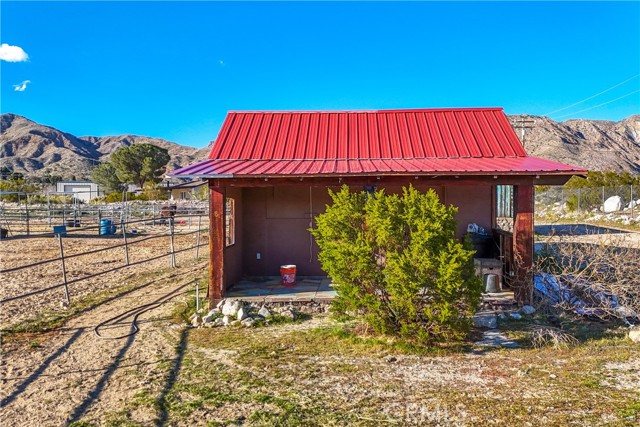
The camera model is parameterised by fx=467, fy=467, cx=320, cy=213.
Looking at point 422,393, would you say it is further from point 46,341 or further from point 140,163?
point 140,163

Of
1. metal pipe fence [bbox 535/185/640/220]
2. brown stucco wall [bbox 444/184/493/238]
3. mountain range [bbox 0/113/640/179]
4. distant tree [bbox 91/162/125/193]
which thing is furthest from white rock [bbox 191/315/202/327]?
distant tree [bbox 91/162/125/193]

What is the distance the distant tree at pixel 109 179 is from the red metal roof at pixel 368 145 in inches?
2233

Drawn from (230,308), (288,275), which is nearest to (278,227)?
(288,275)

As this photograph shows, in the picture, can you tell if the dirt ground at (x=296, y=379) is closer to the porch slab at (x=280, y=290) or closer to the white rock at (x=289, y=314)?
the white rock at (x=289, y=314)

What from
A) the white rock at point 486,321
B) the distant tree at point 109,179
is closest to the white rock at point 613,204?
the white rock at point 486,321

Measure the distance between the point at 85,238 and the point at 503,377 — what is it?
760 inches

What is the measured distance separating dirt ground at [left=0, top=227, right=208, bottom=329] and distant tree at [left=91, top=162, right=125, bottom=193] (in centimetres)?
4507

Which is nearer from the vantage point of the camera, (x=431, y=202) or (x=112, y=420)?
(x=112, y=420)

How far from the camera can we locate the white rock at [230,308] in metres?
7.83

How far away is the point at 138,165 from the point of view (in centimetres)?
6275

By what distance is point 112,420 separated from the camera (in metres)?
4.29

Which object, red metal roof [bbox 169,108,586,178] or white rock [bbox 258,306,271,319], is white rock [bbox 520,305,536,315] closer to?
red metal roof [bbox 169,108,586,178]

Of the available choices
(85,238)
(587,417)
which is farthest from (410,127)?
(85,238)

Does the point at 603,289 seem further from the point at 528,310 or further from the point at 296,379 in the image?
the point at 296,379
